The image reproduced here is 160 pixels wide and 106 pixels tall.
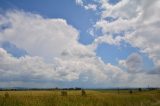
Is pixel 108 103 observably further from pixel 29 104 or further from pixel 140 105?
pixel 29 104

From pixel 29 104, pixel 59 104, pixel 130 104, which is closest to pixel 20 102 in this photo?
pixel 29 104

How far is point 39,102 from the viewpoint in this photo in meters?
21.7

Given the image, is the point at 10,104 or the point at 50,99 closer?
the point at 10,104

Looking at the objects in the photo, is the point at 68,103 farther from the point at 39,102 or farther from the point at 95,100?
the point at 95,100

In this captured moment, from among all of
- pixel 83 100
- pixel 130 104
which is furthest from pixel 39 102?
pixel 130 104

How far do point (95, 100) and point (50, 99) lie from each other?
24.0 feet

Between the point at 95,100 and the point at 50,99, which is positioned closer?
the point at 50,99

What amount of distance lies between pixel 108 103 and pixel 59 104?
30.3ft

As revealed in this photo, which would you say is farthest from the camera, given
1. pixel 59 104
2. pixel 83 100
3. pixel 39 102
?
pixel 83 100

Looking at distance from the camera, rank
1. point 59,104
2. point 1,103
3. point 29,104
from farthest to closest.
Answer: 1. point 59,104
2. point 29,104
3. point 1,103

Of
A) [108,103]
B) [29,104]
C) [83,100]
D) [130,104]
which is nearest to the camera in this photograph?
[29,104]

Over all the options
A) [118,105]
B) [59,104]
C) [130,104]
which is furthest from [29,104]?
[130,104]

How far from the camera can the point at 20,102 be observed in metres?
20.6

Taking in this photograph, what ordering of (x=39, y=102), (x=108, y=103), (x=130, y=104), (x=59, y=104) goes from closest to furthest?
(x=39, y=102), (x=59, y=104), (x=108, y=103), (x=130, y=104)
